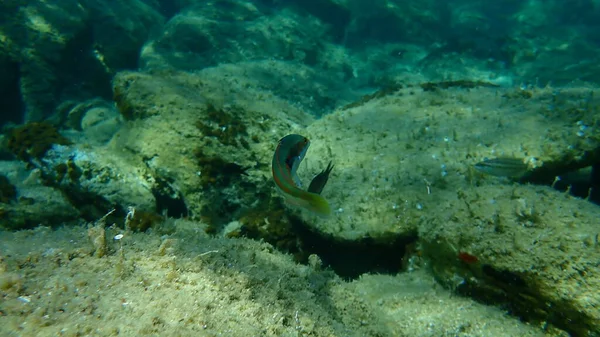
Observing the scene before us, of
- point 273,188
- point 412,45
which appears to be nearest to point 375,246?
point 273,188

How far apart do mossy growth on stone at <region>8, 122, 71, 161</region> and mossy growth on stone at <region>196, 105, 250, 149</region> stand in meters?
2.42

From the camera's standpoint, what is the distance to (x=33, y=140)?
5246mm

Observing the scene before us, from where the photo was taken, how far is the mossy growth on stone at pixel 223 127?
4.86 m

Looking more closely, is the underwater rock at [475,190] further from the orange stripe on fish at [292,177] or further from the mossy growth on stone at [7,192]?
the mossy growth on stone at [7,192]

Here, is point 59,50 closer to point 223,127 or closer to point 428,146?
point 223,127

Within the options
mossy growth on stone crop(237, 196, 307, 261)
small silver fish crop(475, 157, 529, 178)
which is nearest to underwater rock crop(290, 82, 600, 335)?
small silver fish crop(475, 157, 529, 178)

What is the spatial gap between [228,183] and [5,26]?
30.5 feet

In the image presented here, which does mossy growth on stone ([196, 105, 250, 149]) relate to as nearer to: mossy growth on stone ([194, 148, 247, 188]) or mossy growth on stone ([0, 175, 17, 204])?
mossy growth on stone ([194, 148, 247, 188])

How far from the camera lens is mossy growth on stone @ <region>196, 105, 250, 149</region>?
4855 millimetres

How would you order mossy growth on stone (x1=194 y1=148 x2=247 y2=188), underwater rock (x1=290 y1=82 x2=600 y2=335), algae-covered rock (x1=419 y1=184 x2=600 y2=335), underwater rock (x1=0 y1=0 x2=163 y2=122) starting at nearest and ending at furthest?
algae-covered rock (x1=419 y1=184 x2=600 y2=335) → underwater rock (x1=290 y1=82 x2=600 y2=335) → mossy growth on stone (x1=194 y1=148 x2=247 y2=188) → underwater rock (x1=0 y1=0 x2=163 y2=122)

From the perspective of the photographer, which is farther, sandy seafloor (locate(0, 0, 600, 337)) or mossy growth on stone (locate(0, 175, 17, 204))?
mossy growth on stone (locate(0, 175, 17, 204))

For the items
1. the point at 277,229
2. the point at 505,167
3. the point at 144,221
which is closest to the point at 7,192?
the point at 144,221

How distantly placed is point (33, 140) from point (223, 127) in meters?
3.27

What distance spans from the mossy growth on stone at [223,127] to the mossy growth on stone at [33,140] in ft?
7.95
